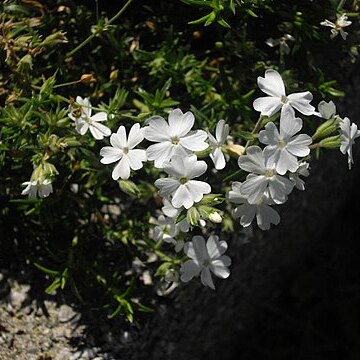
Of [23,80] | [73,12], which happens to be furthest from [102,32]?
[23,80]

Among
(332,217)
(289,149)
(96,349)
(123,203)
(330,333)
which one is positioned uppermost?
(289,149)

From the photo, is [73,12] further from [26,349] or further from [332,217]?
[332,217]

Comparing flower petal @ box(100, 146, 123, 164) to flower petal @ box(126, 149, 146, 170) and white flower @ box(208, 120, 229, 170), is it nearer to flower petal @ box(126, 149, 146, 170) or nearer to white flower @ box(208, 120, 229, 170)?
flower petal @ box(126, 149, 146, 170)

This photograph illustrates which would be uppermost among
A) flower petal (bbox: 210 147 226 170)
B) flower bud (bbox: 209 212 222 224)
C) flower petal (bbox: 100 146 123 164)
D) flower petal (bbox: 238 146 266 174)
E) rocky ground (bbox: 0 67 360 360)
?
flower petal (bbox: 238 146 266 174)

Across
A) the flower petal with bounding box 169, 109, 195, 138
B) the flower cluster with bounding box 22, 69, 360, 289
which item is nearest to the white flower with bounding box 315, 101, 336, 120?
the flower cluster with bounding box 22, 69, 360, 289

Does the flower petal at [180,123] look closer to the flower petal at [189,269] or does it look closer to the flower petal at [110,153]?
the flower petal at [110,153]

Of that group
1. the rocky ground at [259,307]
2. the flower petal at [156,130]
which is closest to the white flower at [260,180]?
the flower petal at [156,130]

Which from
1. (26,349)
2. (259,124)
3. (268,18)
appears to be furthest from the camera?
(268,18)
